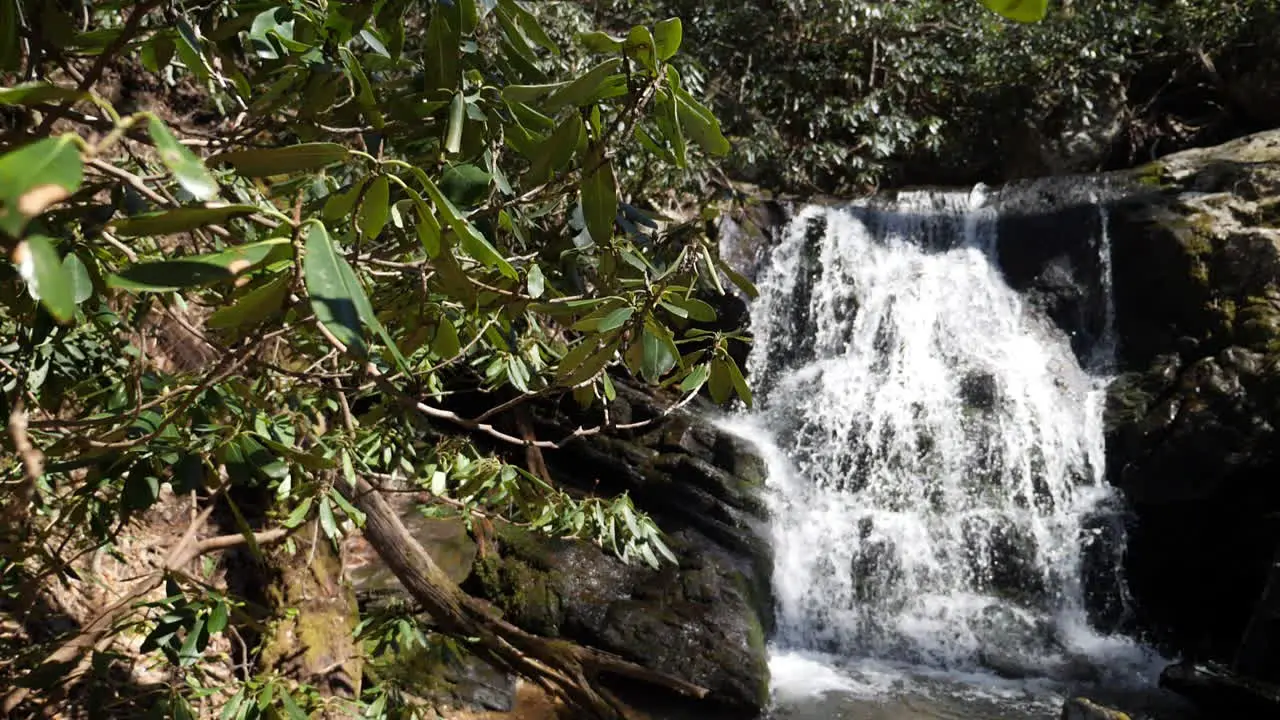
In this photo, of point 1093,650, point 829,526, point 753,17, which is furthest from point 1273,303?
point 753,17

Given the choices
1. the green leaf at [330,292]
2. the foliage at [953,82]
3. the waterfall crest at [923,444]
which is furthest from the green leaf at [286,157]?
the foliage at [953,82]

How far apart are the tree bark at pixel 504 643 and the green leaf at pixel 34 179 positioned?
2.08 metres

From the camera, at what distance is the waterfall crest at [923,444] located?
7.69 meters

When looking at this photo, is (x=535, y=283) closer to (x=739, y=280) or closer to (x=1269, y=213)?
(x=739, y=280)

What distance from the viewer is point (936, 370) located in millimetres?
9953

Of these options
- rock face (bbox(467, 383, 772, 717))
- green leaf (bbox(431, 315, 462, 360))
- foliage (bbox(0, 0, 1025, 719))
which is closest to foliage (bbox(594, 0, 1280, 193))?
rock face (bbox(467, 383, 772, 717))

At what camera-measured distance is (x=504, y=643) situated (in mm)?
3068

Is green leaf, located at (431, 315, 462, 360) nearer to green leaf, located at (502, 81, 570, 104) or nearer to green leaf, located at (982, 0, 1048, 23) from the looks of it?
green leaf, located at (502, 81, 570, 104)

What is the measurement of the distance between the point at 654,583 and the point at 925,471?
3.76m

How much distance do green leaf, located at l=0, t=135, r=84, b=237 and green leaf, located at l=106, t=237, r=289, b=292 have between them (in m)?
0.15

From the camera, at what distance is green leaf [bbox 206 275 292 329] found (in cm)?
91

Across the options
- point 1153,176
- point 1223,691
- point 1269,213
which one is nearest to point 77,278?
point 1223,691

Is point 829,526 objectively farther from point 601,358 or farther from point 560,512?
point 601,358

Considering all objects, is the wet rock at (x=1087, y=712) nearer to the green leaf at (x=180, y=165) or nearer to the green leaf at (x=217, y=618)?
the green leaf at (x=217, y=618)
